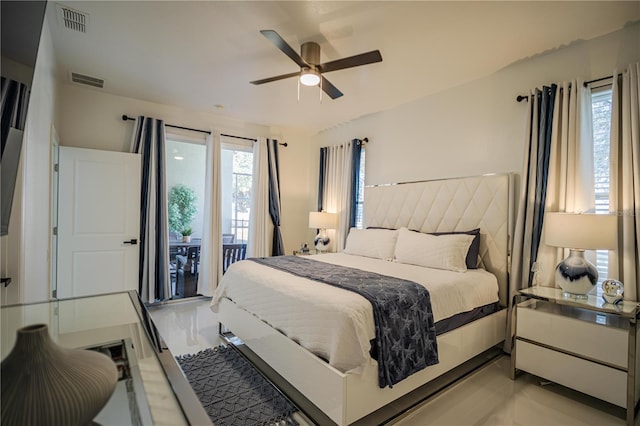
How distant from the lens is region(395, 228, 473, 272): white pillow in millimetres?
2832

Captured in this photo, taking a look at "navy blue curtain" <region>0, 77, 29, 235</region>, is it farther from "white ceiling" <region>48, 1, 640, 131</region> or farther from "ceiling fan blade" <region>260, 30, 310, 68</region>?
"white ceiling" <region>48, 1, 640, 131</region>

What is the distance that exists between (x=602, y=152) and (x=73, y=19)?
443cm

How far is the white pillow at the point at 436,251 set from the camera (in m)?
2.83

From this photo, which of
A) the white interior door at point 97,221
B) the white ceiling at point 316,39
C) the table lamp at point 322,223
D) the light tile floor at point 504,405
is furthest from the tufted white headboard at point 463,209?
the white interior door at point 97,221

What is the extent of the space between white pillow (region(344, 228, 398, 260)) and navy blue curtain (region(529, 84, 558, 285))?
1390 mm

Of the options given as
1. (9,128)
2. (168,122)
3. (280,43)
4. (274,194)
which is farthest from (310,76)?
(274,194)

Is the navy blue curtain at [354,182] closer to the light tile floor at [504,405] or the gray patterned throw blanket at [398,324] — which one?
the gray patterned throw blanket at [398,324]

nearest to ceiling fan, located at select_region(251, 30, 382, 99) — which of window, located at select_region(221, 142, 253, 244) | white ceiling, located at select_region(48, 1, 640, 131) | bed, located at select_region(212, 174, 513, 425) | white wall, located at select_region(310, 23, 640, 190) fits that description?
white ceiling, located at select_region(48, 1, 640, 131)

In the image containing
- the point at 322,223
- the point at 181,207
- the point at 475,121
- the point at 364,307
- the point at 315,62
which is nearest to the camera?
the point at 364,307

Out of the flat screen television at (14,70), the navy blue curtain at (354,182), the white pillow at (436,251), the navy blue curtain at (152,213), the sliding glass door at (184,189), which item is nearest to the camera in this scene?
the flat screen television at (14,70)

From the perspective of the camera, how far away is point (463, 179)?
326 centimetres

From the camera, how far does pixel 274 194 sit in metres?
5.12

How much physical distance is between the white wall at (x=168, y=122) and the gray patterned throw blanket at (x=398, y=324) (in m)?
3.35

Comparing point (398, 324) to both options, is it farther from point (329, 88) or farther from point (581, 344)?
point (329, 88)
